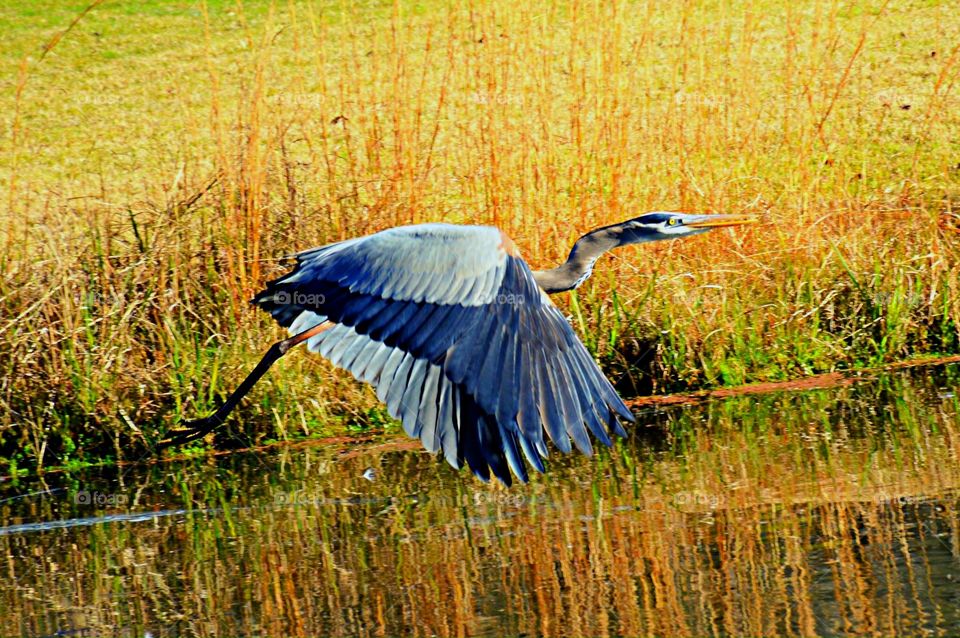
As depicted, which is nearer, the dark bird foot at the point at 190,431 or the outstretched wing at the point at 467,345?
the outstretched wing at the point at 467,345

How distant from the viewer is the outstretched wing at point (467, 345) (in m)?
4.21

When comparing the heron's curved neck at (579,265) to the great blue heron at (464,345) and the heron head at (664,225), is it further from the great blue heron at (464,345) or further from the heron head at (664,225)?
the great blue heron at (464,345)

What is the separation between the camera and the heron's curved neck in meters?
5.66

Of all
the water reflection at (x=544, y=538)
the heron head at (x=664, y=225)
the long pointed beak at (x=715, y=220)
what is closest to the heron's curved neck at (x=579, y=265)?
the heron head at (x=664, y=225)

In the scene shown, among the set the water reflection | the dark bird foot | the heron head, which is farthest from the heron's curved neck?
the dark bird foot

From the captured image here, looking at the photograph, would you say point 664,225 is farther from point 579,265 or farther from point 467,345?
point 467,345

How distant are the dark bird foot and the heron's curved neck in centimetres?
155

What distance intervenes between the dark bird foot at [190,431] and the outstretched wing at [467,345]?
0.89 meters

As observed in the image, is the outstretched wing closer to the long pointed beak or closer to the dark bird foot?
Answer: the dark bird foot

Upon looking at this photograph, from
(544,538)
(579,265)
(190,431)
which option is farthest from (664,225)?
(190,431)

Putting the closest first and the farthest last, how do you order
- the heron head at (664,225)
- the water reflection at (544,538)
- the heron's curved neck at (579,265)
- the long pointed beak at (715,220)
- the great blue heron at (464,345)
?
the water reflection at (544,538), the great blue heron at (464,345), the heron's curved neck at (579,265), the heron head at (664,225), the long pointed beak at (715,220)

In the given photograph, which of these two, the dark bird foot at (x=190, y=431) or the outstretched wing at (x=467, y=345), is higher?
the outstretched wing at (x=467, y=345)

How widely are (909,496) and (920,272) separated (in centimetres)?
262

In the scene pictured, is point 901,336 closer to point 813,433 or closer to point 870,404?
point 870,404
